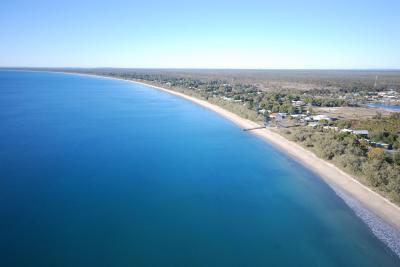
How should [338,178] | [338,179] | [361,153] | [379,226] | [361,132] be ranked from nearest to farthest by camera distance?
[379,226]
[338,179]
[338,178]
[361,153]
[361,132]

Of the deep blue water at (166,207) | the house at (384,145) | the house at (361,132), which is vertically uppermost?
the house at (361,132)

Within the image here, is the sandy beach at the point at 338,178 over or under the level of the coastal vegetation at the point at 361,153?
under

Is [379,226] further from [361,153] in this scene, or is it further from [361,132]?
[361,132]

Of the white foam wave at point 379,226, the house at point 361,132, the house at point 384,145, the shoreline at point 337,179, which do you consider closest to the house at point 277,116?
the shoreline at point 337,179

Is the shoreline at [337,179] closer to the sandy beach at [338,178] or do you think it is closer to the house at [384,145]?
the sandy beach at [338,178]

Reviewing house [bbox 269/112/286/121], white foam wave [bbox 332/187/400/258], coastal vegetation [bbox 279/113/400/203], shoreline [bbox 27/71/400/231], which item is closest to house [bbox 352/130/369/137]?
coastal vegetation [bbox 279/113/400/203]

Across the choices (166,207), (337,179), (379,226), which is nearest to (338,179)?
(337,179)

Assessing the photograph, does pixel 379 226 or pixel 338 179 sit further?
pixel 338 179

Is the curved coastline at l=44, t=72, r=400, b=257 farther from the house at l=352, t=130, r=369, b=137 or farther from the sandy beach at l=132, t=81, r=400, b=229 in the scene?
the house at l=352, t=130, r=369, b=137

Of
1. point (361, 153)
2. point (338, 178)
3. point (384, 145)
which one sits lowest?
point (338, 178)

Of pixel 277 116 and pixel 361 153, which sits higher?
pixel 361 153
